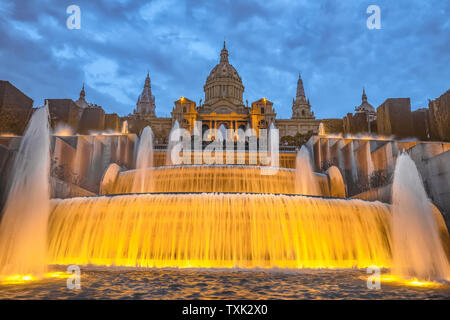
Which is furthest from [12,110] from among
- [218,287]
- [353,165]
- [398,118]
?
[398,118]

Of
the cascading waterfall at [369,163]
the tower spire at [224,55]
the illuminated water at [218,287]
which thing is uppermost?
the tower spire at [224,55]

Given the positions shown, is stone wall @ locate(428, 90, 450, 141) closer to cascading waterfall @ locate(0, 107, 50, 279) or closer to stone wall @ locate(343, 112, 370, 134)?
stone wall @ locate(343, 112, 370, 134)

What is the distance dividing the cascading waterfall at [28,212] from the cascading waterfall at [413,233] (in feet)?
22.7

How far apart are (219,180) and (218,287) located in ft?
28.8

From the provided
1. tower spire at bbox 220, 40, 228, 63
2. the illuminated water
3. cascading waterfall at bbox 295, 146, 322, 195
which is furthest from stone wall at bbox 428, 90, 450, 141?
tower spire at bbox 220, 40, 228, 63

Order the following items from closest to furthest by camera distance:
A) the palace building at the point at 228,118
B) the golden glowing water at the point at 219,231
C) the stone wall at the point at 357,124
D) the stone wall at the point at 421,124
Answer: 1. the golden glowing water at the point at 219,231
2. the stone wall at the point at 421,124
3. the stone wall at the point at 357,124
4. the palace building at the point at 228,118

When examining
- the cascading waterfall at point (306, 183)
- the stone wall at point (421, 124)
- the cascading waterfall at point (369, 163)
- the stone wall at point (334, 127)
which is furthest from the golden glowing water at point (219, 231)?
the stone wall at point (334, 127)

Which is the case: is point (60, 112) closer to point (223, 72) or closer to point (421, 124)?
point (421, 124)

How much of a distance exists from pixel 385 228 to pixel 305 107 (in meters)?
88.7

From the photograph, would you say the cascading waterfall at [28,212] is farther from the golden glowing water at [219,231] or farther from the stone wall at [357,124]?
the stone wall at [357,124]

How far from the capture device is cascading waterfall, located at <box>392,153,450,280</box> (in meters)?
6.29

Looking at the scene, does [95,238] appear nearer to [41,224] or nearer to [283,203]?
[41,224]

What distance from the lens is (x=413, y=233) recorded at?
714 centimetres

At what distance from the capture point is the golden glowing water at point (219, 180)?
13172mm
